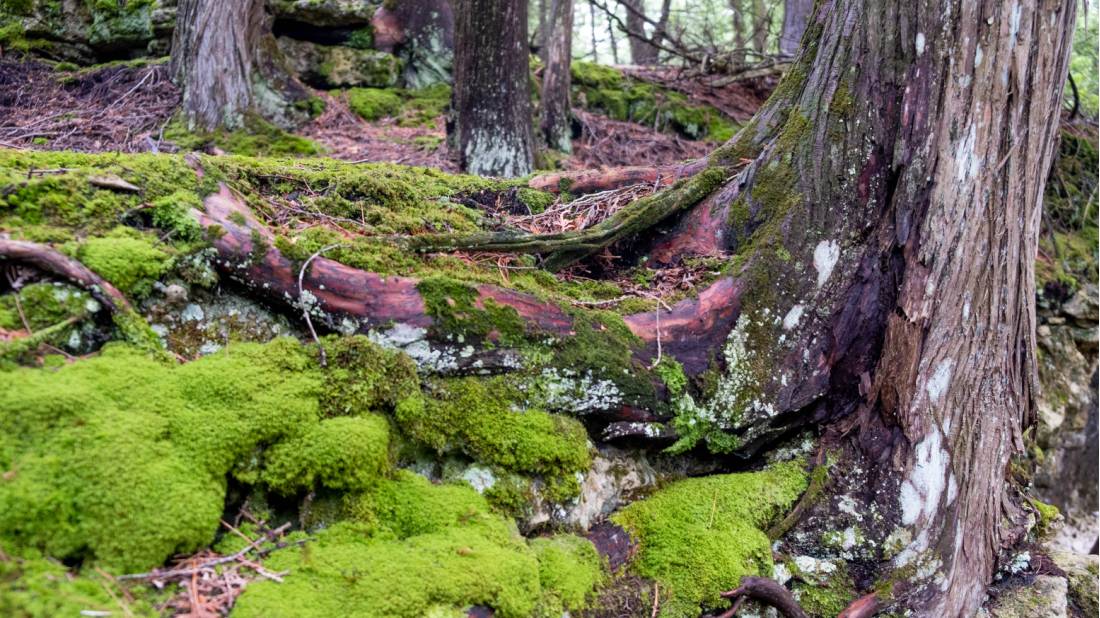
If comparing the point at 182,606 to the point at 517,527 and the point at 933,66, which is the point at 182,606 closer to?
the point at 517,527

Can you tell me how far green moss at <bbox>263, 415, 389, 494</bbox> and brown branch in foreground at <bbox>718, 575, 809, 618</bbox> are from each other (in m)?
1.64

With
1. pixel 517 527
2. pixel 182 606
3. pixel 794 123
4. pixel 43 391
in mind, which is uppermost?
pixel 794 123

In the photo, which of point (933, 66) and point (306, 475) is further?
point (933, 66)

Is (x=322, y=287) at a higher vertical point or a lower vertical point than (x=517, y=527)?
higher

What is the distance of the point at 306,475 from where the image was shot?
2430 mm

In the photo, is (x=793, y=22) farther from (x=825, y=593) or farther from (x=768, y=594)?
(x=768, y=594)

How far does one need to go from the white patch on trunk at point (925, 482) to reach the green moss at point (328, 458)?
2.59 meters

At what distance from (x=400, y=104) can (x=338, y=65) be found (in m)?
1.01

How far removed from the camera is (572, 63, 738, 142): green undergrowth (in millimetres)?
9656

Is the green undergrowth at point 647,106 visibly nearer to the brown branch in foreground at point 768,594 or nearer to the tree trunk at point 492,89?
the tree trunk at point 492,89

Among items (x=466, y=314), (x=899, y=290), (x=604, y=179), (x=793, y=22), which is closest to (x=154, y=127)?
(x=604, y=179)

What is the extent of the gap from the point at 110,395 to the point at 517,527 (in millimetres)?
1574

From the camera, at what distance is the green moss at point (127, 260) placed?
8.16 feet

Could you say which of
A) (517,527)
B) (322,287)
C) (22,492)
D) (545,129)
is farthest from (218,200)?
(545,129)
